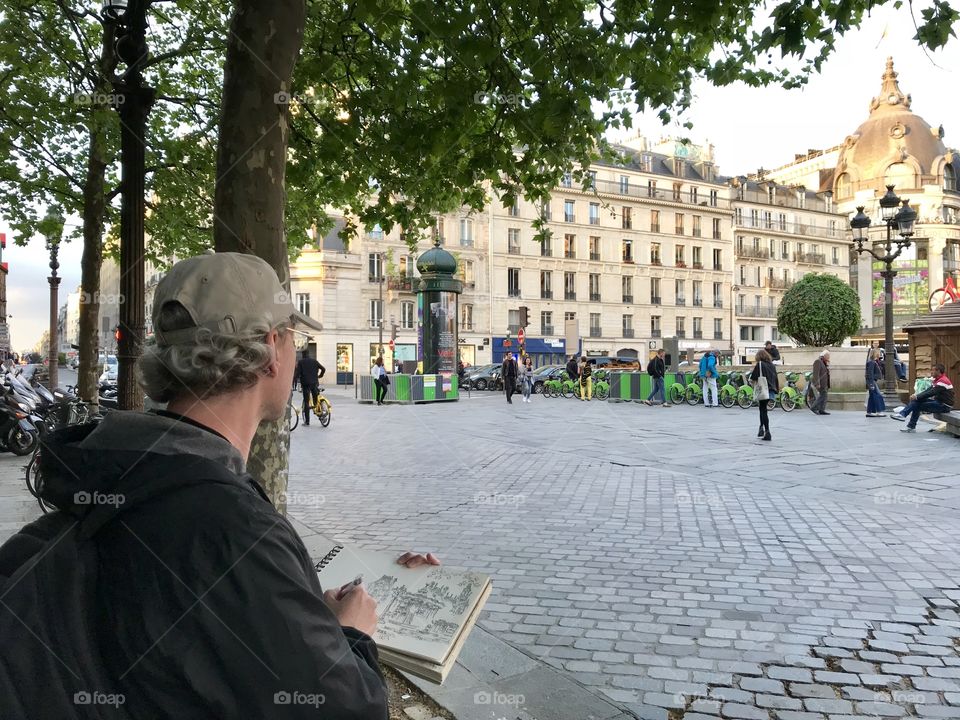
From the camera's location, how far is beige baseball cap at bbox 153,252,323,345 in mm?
1470

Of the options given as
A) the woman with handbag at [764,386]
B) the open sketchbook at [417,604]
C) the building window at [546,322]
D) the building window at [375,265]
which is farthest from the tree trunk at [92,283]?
the building window at [546,322]

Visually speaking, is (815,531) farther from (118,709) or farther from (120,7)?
(120,7)

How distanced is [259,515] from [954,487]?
30.9ft

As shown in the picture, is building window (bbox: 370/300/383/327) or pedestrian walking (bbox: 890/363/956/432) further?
building window (bbox: 370/300/383/327)

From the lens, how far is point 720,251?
70312 mm

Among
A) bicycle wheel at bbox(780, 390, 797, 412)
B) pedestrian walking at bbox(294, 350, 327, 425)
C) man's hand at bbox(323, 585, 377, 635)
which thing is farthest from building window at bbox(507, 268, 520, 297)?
man's hand at bbox(323, 585, 377, 635)

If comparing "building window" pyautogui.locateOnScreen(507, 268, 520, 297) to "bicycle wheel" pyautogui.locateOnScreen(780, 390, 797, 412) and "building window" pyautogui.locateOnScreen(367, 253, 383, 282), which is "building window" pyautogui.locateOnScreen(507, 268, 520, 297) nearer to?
"building window" pyautogui.locateOnScreen(367, 253, 383, 282)

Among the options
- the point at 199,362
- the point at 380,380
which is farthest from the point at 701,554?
the point at 380,380

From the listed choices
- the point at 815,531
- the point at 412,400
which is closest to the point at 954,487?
the point at 815,531

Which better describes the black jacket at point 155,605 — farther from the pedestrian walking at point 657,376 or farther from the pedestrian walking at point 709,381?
the pedestrian walking at point 657,376

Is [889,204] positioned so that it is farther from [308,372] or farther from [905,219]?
[308,372]

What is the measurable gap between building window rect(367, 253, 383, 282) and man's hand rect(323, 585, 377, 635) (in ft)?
173

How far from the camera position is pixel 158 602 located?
3.98 ft

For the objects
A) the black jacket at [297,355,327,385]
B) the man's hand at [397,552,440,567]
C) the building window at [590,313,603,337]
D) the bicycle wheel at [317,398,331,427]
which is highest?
the building window at [590,313,603,337]
